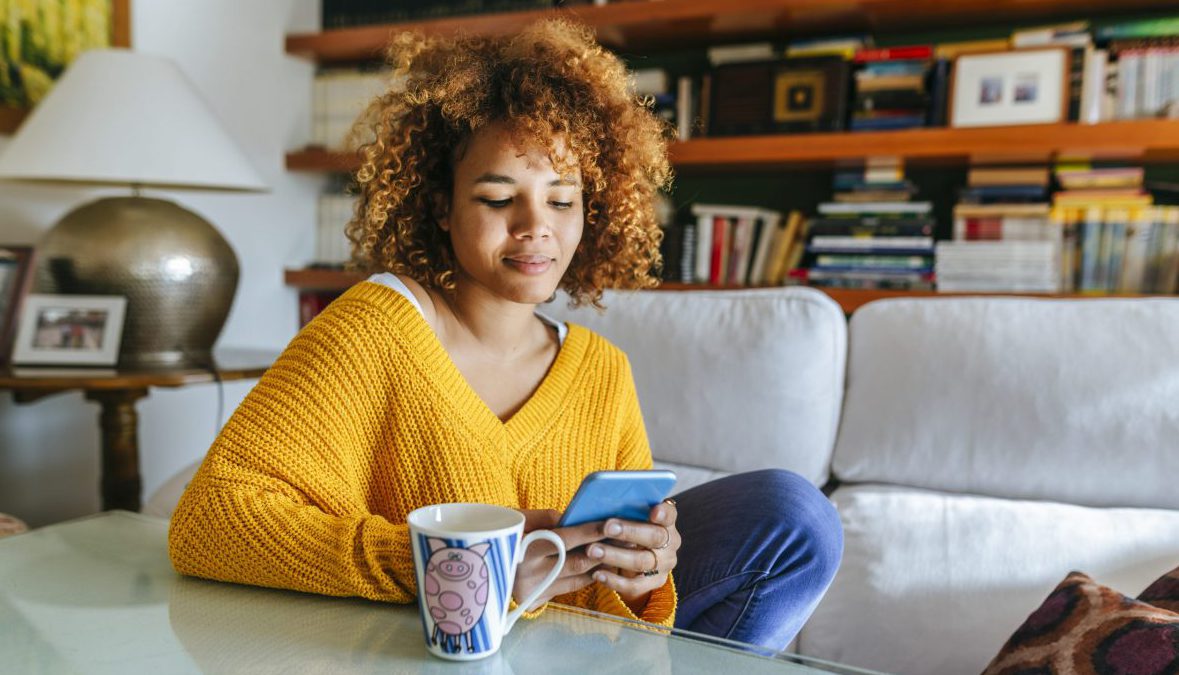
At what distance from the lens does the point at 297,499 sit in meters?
0.75

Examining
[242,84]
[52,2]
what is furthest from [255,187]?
[242,84]

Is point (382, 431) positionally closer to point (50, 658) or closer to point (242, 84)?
point (50, 658)

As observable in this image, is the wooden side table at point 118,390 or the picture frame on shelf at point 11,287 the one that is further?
the picture frame on shelf at point 11,287

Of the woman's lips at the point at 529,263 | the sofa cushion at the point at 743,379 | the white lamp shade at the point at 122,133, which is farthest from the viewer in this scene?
the white lamp shade at the point at 122,133

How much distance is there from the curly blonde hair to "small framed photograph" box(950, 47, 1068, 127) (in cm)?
138

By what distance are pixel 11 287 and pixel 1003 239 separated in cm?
218

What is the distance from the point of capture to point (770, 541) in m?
0.98

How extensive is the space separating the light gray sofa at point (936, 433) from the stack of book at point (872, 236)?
2.25ft

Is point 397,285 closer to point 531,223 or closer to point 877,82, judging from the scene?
point 531,223

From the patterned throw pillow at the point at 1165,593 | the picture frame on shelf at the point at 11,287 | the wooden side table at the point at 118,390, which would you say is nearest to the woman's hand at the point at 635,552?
the patterned throw pillow at the point at 1165,593

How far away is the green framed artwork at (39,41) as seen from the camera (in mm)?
1944

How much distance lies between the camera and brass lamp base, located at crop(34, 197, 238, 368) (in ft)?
5.68

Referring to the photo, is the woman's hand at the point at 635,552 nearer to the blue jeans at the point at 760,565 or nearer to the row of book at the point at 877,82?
the blue jeans at the point at 760,565

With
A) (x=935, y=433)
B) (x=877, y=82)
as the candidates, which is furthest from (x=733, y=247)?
(x=935, y=433)
